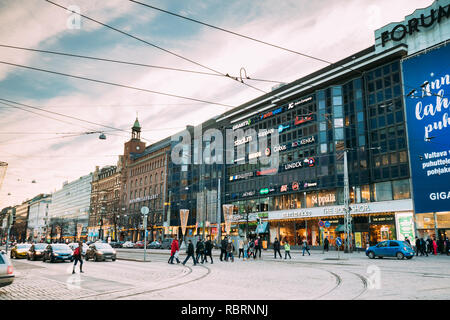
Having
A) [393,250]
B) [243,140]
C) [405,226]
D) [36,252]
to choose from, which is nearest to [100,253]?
[36,252]

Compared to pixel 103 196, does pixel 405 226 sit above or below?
below

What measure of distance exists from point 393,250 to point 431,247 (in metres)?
9.66

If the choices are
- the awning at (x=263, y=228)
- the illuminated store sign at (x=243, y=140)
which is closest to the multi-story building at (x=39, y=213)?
the illuminated store sign at (x=243, y=140)

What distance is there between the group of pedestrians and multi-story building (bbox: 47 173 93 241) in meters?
112

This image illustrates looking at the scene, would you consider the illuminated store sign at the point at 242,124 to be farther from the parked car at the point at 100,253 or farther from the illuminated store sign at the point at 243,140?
the parked car at the point at 100,253

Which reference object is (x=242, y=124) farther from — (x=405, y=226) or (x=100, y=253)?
(x=100, y=253)

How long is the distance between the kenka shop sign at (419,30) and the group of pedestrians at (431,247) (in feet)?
72.4

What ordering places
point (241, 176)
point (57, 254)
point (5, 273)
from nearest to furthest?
1. point (5, 273)
2. point (57, 254)
3. point (241, 176)

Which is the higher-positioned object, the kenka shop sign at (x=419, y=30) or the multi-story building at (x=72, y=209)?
the kenka shop sign at (x=419, y=30)

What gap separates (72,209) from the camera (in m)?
153

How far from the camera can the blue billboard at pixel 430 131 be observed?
124ft
